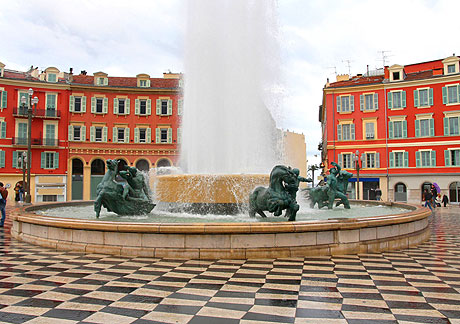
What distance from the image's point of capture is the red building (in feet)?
122

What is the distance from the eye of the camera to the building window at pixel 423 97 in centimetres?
3794

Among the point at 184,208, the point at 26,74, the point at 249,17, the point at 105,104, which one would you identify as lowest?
the point at 184,208

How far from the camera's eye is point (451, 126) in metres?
37.1

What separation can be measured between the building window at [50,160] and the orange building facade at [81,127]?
0.33ft

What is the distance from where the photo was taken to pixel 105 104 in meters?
43.5

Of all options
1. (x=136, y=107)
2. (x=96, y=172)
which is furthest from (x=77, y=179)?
(x=136, y=107)

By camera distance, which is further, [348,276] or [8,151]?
[8,151]

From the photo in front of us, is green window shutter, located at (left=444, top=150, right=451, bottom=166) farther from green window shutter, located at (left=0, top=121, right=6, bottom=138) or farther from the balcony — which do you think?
green window shutter, located at (left=0, top=121, right=6, bottom=138)

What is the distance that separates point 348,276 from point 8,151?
42.5 metres

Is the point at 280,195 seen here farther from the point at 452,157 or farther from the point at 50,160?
the point at 50,160

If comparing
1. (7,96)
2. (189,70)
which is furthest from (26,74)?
(189,70)

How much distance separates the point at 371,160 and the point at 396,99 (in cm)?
715

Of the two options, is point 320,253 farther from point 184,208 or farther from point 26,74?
point 26,74

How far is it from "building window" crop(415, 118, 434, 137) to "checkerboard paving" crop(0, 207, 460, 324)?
35.0 meters
